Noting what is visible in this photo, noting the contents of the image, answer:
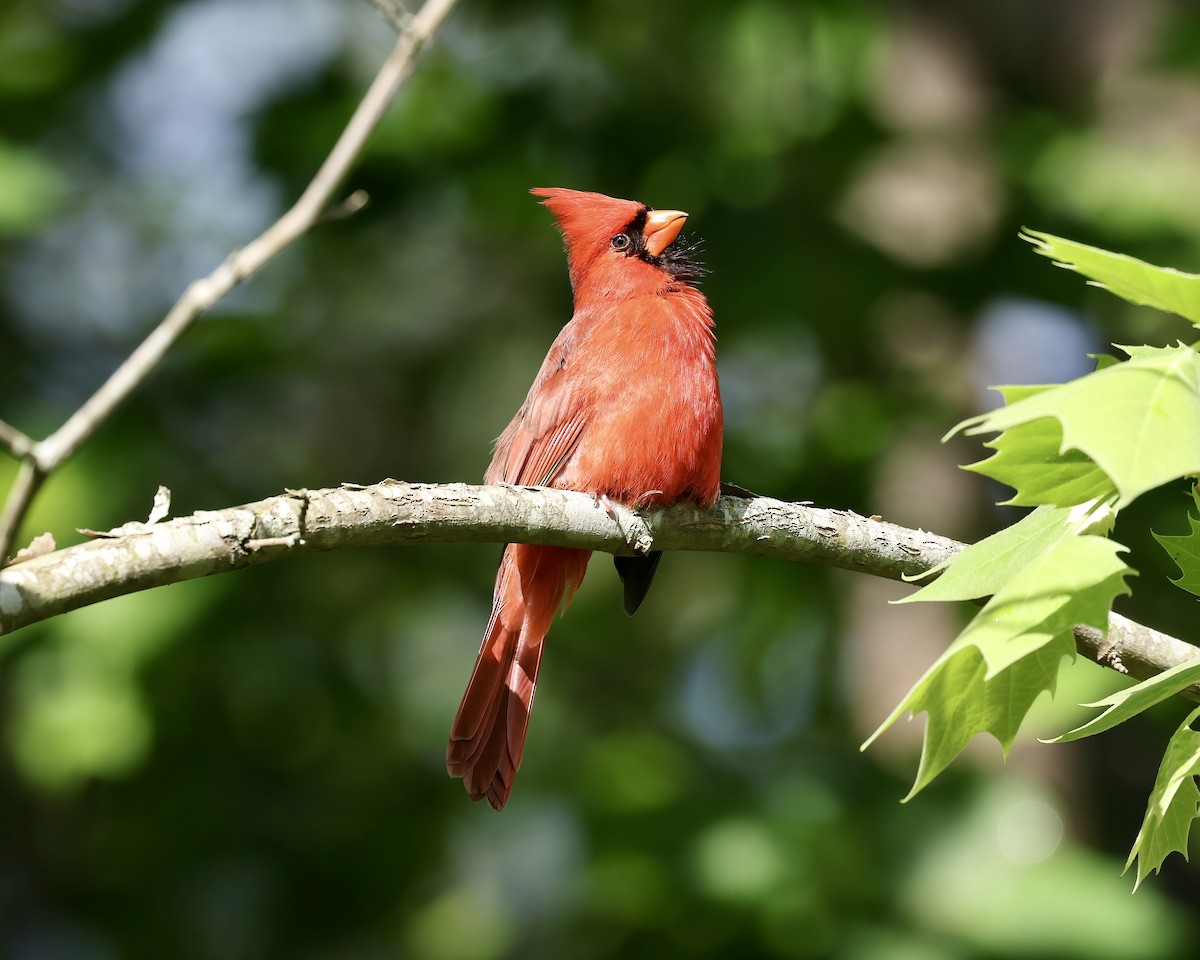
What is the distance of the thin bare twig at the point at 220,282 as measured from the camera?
1.40 m

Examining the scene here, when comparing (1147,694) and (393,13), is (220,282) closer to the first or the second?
(393,13)

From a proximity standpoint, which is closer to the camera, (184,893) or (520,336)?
(184,893)

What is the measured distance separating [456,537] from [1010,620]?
1132mm

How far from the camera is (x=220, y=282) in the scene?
155 cm

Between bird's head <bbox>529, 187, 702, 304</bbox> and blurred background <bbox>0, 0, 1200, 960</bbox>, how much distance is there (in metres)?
1.30

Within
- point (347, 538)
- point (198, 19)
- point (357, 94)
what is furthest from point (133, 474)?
point (347, 538)

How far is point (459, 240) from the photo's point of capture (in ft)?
24.7

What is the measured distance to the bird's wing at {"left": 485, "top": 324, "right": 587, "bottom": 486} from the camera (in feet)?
12.5

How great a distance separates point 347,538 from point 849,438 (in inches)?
158

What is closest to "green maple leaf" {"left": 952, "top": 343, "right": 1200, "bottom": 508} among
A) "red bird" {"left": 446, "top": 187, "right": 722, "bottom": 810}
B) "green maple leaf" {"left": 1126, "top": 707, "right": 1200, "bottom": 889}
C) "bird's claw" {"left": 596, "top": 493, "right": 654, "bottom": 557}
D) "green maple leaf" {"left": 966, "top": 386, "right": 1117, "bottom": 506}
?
"green maple leaf" {"left": 966, "top": 386, "right": 1117, "bottom": 506}

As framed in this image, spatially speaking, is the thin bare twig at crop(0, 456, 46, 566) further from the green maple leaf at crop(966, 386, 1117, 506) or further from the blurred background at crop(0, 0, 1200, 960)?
the blurred background at crop(0, 0, 1200, 960)

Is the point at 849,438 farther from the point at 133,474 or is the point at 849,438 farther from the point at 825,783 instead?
the point at 133,474

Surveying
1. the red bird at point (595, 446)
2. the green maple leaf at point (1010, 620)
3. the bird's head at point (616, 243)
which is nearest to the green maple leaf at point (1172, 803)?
the green maple leaf at point (1010, 620)

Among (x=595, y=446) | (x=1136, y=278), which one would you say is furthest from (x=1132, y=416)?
(x=595, y=446)
